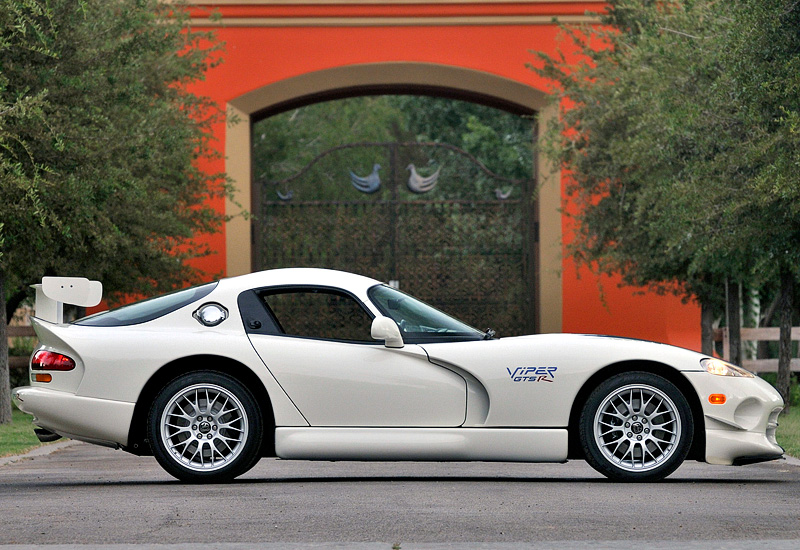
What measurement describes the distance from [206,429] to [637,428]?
2.70 meters

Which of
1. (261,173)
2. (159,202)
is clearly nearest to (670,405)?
(159,202)

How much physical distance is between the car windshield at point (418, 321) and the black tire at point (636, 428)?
0.93 meters

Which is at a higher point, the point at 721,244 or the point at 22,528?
the point at 721,244

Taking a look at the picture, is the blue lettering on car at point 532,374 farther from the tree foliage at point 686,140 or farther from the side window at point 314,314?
the side window at point 314,314

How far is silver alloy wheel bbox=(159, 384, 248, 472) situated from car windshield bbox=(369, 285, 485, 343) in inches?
45.7

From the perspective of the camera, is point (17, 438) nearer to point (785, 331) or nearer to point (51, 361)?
point (51, 361)

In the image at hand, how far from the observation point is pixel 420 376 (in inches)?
320

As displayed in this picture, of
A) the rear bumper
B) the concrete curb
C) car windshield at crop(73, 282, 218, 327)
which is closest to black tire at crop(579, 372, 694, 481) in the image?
car windshield at crop(73, 282, 218, 327)

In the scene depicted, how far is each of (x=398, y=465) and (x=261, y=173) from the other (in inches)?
1186

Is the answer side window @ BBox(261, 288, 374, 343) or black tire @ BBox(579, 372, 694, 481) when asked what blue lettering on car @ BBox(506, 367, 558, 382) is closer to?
black tire @ BBox(579, 372, 694, 481)

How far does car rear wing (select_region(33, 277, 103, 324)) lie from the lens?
852cm

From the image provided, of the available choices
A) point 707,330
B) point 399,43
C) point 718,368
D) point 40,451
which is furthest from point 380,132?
point 718,368

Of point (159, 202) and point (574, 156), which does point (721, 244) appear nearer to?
point (574, 156)

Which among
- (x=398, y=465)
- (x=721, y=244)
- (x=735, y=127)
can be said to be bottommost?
(x=398, y=465)
